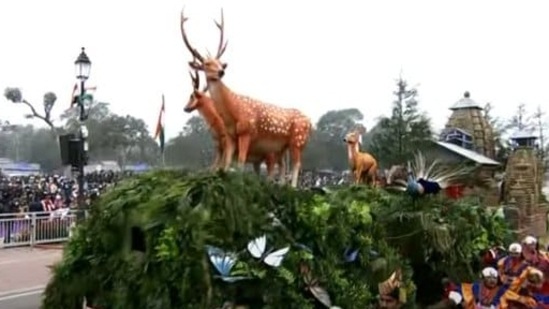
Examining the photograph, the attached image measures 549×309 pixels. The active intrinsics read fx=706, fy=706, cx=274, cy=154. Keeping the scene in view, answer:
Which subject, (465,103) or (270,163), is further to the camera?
(465,103)

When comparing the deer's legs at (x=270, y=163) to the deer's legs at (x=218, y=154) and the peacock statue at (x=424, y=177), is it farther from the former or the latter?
the peacock statue at (x=424, y=177)

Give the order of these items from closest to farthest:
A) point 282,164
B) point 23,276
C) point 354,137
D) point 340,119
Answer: point 282,164 < point 354,137 < point 23,276 < point 340,119

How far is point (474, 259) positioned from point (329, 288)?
8.84ft

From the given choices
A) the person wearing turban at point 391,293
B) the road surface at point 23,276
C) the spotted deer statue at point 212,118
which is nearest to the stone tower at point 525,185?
the road surface at point 23,276

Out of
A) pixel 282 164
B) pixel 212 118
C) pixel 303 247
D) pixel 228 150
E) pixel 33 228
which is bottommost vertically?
pixel 33 228

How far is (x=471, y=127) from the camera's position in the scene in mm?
28484

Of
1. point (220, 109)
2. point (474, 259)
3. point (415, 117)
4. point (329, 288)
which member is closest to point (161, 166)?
point (220, 109)

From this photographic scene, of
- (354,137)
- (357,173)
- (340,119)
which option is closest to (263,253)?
(357,173)

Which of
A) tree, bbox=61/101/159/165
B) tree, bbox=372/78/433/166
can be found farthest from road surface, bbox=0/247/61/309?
tree, bbox=61/101/159/165

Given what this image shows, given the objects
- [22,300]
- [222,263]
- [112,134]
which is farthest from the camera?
[112,134]

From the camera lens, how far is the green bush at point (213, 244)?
16.4ft

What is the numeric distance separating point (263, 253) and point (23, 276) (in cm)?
1099

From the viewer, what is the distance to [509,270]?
23.5 feet

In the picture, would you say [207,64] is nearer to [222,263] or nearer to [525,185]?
[222,263]
